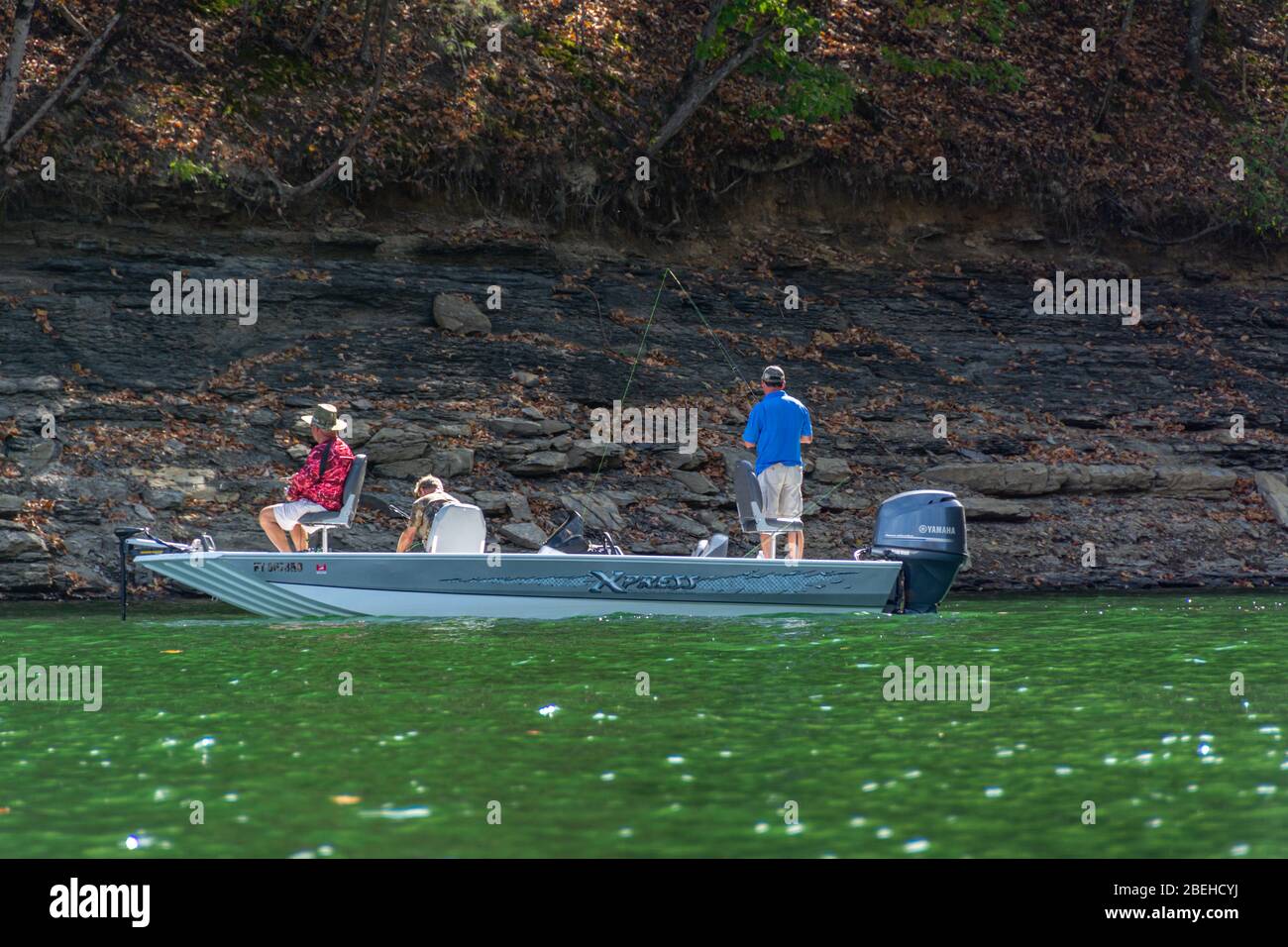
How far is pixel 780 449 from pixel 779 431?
0.54 ft

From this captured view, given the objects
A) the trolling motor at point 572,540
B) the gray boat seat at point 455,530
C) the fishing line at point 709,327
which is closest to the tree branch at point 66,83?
the fishing line at point 709,327

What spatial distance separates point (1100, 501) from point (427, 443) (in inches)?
336

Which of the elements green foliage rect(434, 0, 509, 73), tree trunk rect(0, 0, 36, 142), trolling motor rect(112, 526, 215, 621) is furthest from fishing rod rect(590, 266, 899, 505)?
tree trunk rect(0, 0, 36, 142)

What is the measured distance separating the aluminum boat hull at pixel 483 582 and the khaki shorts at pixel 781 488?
0.94 metres

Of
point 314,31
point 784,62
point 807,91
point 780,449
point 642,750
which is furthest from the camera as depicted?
point 314,31

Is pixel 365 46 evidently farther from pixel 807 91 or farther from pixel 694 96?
pixel 807 91

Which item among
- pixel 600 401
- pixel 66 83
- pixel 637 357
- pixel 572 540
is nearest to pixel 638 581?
pixel 572 540

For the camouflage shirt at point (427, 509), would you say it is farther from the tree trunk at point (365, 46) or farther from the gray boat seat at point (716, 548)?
the tree trunk at point (365, 46)

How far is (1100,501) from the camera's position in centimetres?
1881

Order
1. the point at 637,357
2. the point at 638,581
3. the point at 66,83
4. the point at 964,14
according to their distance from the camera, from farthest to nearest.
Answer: the point at 964,14 → the point at 637,357 → the point at 66,83 → the point at 638,581

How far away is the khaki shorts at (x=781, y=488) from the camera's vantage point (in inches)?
526

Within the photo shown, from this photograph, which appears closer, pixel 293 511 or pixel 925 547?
pixel 293 511

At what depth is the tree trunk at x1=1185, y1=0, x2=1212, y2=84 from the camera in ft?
88.1

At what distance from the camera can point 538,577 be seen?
12.1 metres
